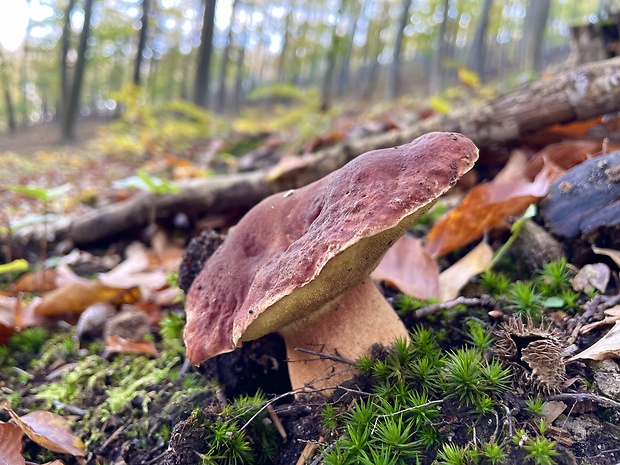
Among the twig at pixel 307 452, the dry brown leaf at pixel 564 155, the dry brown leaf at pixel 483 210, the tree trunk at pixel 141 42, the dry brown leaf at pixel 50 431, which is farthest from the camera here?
the tree trunk at pixel 141 42

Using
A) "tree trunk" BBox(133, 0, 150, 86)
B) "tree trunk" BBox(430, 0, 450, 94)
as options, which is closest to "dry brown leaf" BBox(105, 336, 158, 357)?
"tree trunk" BBox(133, 0, 150, 86)

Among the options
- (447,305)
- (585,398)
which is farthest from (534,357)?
(447,305)

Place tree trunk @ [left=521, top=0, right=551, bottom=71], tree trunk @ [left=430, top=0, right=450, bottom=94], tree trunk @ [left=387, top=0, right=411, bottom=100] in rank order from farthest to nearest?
tree trunk @ [left=430, top=0, right=450, bottom=94]
tree trunk @ [left=387, top=0, right=411, bottom=100]
tree trunk @ [left=521, top=0, right=551, bottom=71]

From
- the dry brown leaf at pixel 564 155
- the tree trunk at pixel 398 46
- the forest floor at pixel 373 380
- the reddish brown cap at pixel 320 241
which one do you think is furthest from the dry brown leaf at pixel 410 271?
the tree trunk at pixel 398 46

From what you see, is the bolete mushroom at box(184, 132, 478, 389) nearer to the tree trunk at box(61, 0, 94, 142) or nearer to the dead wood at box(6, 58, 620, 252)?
the dead wood at box(6, 58, 620, 252)

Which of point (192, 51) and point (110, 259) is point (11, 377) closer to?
point (110, 259)

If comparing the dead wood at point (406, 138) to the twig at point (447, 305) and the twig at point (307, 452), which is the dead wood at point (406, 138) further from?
Result: the twig at point (307, 452)

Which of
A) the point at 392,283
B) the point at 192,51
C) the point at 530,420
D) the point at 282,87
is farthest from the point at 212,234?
the point at 192,51
